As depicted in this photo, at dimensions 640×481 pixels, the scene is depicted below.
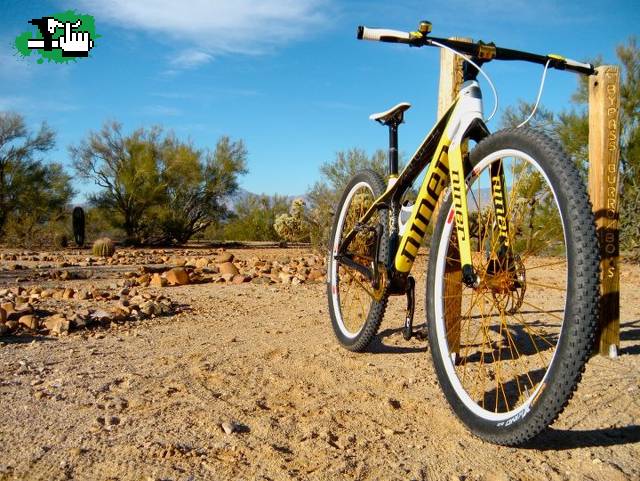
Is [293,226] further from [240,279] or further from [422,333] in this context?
[422,333]

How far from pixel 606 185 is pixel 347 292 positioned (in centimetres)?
198

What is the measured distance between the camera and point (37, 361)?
3.51m

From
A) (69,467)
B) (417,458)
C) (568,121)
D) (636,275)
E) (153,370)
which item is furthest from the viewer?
(568,121)

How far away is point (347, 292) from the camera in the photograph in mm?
4516

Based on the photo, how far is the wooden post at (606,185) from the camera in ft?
11.7

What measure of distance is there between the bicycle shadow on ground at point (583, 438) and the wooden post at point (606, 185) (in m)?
1.22

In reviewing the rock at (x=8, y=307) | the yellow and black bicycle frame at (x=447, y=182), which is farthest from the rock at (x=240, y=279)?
the yellow and black bicycle frame at (x=447, y=182)

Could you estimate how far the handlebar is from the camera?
2719 millimetres

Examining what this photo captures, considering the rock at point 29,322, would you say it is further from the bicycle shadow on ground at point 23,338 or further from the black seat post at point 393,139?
the black seat post at point 393,139

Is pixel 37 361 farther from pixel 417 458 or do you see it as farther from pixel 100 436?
pixel 417 458

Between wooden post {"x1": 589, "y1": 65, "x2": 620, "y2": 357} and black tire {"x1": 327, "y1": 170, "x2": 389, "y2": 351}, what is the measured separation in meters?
1.36

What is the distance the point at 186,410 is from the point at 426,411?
1.14 metres

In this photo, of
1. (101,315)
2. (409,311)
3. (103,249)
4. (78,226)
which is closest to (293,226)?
(103,249)

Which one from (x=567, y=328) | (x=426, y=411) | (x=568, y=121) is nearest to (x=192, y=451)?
(x=426, y=411)
